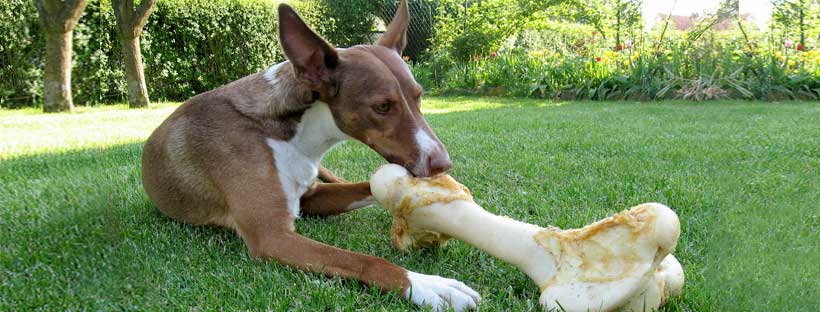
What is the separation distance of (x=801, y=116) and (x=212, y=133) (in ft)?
20.7

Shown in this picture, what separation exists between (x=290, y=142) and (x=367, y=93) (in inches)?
18.1

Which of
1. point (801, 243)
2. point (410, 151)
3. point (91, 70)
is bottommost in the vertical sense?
point (801, 243)

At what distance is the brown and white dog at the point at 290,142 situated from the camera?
7.63 ft

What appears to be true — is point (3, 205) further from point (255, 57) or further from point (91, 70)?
point (255, 57)

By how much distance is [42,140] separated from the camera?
19.4ft

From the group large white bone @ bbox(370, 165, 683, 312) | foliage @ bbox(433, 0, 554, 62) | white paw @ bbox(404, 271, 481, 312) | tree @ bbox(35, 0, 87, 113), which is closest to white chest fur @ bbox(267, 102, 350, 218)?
large white bone @ bbox(370, 165, 683, 312)

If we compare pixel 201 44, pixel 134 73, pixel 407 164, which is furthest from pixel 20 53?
pixel 407 164

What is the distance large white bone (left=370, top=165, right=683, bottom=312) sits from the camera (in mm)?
1607

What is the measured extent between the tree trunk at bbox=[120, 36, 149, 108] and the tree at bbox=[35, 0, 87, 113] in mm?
892

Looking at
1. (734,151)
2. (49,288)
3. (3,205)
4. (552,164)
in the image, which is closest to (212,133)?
(49,288)

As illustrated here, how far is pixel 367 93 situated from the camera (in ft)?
8.06

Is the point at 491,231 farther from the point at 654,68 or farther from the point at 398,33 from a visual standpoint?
the point at 654,68

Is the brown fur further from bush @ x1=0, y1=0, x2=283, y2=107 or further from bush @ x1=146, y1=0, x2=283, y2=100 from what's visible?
bush @ x1=146, y1=0, x2=283, y2=100

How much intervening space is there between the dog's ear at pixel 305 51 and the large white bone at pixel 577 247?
2.12 ft
